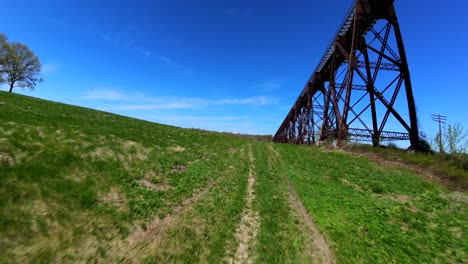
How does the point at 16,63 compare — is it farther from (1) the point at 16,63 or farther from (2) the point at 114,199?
(2) the point at 114,199

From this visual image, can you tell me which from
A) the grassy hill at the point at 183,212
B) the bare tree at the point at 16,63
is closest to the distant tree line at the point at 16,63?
the bare tree at the point at 16,63

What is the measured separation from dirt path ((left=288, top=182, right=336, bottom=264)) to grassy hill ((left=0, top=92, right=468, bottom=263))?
33 mm

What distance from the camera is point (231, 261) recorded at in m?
5.71

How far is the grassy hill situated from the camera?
582 centimetres

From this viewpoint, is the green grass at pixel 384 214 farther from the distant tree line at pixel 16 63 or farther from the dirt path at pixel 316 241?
the distant tree line at pixel 16 63

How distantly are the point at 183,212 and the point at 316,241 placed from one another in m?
4.23

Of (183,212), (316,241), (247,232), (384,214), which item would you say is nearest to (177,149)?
(183,212)

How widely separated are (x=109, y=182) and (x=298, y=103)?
1920 inches

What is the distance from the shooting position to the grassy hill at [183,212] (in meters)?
5.82

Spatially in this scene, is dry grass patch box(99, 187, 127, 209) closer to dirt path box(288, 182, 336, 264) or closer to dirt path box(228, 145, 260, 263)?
dirt path box(228, 145, 260, 263)

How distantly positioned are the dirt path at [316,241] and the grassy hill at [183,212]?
0.11 ft

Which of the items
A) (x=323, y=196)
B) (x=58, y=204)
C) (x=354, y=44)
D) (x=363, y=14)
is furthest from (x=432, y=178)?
(x=58, y=204)

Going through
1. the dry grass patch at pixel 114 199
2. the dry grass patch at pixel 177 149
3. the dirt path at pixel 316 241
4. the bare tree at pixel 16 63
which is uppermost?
the bare tree at pixel 16 63

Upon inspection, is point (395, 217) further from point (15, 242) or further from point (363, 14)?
point (363, 14)
